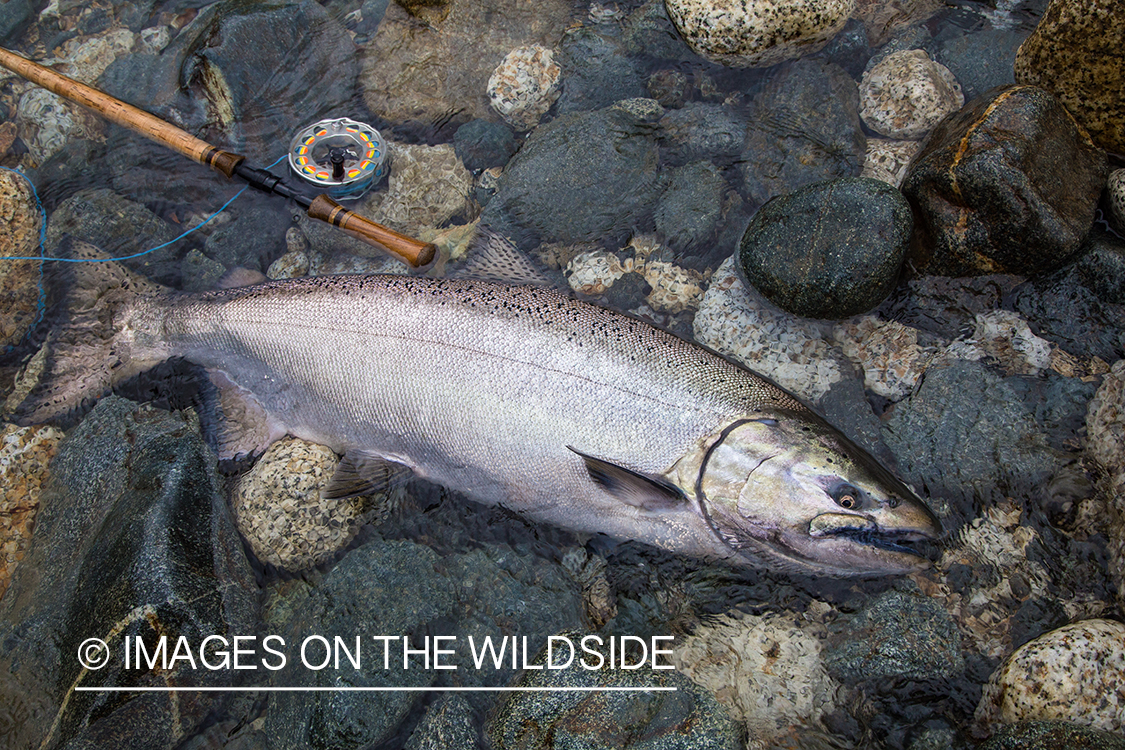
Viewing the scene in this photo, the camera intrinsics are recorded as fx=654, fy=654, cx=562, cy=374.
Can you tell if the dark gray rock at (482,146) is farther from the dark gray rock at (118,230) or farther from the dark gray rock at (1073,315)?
the dark gray rock at (1073,315)

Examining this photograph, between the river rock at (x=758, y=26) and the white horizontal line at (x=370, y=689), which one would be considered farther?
the river rock at (x=758, y=26)

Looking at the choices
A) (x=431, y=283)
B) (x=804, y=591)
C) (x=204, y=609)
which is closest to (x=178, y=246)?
(x=431, y=283)

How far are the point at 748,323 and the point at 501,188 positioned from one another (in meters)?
1.82

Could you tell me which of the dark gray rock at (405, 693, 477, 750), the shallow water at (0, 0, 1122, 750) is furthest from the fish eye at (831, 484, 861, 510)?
the dark gray rock at (405, 693, 477, 750)

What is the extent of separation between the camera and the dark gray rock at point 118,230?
441 cm

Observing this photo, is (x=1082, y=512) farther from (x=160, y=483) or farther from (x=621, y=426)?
(x=160, y=483)

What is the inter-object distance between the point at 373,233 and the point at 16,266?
98.2 inches

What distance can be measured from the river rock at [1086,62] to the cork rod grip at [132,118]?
16.0ft

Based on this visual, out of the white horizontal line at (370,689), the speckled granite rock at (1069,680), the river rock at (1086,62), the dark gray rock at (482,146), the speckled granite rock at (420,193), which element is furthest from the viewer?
the dark gray rock at (482,146)

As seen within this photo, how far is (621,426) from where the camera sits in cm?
316

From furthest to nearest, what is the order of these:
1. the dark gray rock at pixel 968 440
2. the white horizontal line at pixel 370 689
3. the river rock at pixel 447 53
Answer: the river rock at pixel 447 53, the dark gray rock at pixel 968 440, the white horizontal line at pixel 370 689

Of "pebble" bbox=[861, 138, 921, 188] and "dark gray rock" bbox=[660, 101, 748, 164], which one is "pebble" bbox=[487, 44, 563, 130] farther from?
"pebble" bbox=[861, 138, 921, 188]

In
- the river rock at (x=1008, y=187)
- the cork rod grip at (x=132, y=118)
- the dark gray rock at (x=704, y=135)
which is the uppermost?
the river rock at (x=1008, y=187)
